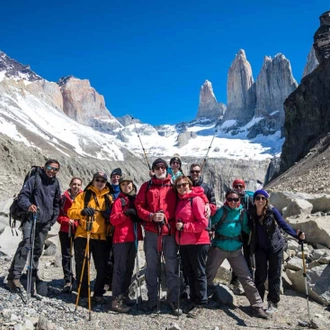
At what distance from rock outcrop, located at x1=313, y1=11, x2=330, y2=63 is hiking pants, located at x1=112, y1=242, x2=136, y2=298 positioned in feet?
196

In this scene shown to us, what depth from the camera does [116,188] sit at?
857cm

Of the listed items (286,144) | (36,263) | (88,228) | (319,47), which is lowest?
(36,263)

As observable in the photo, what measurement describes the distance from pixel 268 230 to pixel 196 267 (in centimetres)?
156

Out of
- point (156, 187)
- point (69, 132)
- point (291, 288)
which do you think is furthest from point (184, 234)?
point (69, 132)

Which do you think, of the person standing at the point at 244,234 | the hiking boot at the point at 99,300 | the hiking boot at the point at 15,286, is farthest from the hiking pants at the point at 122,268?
the person standing at the point at 244,234

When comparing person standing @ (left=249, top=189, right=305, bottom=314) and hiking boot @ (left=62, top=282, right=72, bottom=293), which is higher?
person standing @ (left=249, top=189, right=305, bottom=314)

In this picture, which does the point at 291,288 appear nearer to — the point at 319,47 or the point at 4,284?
the point at 4,284

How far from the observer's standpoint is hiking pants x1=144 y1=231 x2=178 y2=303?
670 centimetres

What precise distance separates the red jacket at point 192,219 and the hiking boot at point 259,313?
1.62 meters

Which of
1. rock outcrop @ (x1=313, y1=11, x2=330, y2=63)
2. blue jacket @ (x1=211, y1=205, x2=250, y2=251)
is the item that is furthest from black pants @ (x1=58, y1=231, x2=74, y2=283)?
rock outcrop @ (x1=313, y1=11, x2=330, y2=63)

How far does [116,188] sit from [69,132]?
171m

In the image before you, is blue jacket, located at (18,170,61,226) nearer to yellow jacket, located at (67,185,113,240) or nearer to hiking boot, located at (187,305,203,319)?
yellow jacket, located at (67,185,113,240)

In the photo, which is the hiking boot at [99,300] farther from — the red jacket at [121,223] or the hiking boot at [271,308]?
the hiking boot at [271,308]

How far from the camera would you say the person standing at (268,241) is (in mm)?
6910
